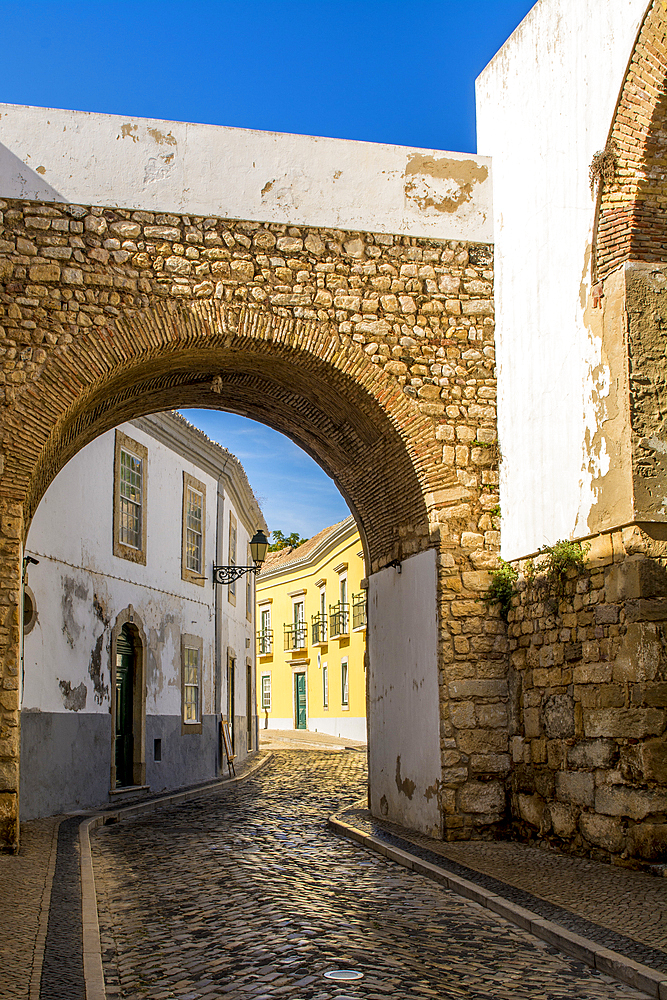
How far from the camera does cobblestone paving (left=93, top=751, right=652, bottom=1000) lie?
419 cm

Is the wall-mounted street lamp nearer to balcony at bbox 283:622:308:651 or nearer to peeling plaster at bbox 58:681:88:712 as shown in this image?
peeling plaster at bbox 58:681:88:712

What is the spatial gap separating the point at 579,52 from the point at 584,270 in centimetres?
167

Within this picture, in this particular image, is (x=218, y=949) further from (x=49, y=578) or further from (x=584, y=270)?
(x=49, y=578)

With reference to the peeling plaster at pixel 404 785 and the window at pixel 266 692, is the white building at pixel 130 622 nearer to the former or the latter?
the peeling plaster at pixel 404 785

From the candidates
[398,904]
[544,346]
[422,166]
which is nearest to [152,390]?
[422,166]

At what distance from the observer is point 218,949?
4828mm

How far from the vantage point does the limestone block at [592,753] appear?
670cm

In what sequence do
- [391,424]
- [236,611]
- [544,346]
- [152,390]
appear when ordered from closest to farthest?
[544,346] → [391,424] → [152,390] → [236,611]

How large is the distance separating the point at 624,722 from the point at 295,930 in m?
2.61

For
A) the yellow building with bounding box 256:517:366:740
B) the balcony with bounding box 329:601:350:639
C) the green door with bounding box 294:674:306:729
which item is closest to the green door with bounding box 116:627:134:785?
the yellow building with bounding box 256:517:366:740

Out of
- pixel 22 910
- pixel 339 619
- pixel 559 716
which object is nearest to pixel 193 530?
pixel 559 716

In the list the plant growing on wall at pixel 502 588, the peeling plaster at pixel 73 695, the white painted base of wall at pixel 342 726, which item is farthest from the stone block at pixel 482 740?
the white painted base of wall at pixel 342 726

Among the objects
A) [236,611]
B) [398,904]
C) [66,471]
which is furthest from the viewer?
[236,611]

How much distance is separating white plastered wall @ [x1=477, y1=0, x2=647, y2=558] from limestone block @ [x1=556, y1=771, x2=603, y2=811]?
1.69 m
